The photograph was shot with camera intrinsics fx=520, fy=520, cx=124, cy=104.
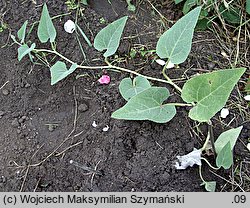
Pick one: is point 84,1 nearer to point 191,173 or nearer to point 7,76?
point 7,76

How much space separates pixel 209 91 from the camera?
112cm

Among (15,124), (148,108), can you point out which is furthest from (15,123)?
(148,108)

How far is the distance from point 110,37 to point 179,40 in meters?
0.21

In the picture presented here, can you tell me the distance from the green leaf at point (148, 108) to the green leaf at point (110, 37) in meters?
0.19

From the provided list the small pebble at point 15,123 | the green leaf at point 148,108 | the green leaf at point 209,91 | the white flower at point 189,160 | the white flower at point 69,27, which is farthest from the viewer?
the white flower at point 69,27

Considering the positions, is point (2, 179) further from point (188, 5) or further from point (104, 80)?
point (188, 5)

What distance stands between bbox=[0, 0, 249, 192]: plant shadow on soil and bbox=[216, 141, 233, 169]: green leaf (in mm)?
60

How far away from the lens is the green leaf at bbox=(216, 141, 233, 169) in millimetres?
1241

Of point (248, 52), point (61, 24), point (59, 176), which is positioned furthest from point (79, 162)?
point (248, 52)

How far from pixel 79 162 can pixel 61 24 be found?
17.7 inches

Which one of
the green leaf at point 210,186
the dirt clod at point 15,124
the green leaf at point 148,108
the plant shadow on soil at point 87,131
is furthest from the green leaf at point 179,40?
the dirt clod at point 15,124

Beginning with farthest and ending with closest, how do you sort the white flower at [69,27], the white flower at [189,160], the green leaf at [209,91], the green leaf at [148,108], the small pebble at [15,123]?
the white flower at [69,27]
the small pebble at [15,123]
the white flower at [189,160]
the green leaf at [148,108]
the green leaf at [209,91]

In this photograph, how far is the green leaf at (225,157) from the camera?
124 centimetres

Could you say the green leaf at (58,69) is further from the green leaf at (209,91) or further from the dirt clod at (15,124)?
the green leaf at (209,91)
